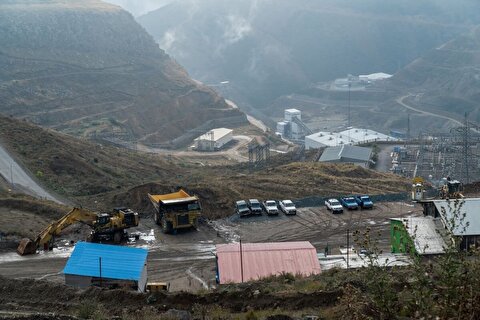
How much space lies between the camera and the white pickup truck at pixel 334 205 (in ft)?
93.7

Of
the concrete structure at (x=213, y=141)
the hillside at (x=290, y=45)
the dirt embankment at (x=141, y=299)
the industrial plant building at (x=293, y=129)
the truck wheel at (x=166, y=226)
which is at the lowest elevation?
the dirt embankment at (x=141, y=299)

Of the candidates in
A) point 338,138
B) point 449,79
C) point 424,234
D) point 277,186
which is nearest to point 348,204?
point 277,186

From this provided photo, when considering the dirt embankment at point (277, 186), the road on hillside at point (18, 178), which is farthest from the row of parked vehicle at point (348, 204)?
the road on hillside at point (18, 178)

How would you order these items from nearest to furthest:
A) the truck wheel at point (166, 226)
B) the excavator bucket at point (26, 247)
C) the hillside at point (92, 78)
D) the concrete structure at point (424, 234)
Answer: the concrete structure at point (424, 234), the excavator bucket at point (26, 247), the truck wheel at point (166, 226), the hillside at point (92, 78)

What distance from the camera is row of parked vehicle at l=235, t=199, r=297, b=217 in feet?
94.0

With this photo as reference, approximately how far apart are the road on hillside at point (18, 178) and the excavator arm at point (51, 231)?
11.4 metres

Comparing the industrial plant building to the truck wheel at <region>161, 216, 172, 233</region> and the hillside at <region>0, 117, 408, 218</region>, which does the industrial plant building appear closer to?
the hillside at <region>0, 117, 408, 218</region>

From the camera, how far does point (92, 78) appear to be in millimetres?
94062

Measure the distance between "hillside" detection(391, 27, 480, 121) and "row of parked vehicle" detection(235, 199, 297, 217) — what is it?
97.0m

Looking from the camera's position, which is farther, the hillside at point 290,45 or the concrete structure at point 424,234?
the hillside at point 290,45

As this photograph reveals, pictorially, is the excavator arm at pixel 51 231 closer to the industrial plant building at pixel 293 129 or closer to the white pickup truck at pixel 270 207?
the white pickup truck at pixel 270 207

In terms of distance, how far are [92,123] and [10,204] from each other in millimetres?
50299

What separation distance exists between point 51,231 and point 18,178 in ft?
53.0

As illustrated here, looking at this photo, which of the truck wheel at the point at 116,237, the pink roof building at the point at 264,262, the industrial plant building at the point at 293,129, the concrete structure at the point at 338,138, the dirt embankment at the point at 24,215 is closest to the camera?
the pink roof building at the point at 264,262
